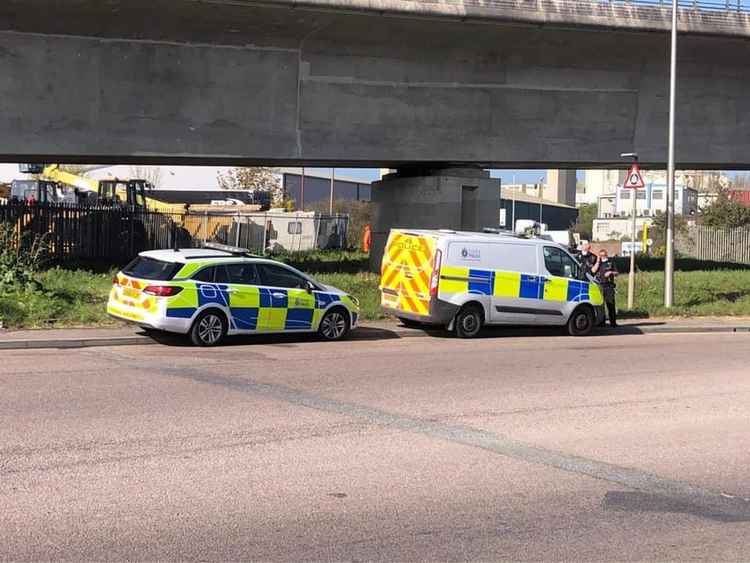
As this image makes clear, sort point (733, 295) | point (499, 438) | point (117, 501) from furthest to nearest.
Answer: point (733, 295) < point (499, 438) < point (117, 501)

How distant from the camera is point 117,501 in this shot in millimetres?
6145

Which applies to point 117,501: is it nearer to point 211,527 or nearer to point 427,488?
point 211,527

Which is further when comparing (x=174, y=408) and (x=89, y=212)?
(x=89, y=212)

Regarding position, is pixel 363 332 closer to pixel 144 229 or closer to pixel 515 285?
pixel 515 285

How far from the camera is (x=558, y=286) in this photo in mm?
18422

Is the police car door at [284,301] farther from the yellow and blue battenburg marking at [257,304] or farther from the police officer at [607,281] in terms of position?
the police officer at [607,281]

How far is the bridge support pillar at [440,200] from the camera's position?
25016mm

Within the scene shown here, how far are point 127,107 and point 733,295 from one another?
16.2 m

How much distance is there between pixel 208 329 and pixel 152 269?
4.14ft

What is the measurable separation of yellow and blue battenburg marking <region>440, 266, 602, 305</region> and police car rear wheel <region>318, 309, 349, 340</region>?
6.20 ft

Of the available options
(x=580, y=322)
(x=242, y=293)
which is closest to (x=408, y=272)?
(x=242, y=293)

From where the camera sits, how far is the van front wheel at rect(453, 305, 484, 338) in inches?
684

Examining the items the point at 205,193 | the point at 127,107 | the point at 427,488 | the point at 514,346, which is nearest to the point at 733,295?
the point at 514,346

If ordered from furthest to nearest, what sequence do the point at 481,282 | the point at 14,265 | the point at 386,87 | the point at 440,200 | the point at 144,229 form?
the point at 144,229
the point at 440,200
the point at 386,87
the point at 14,265
the point at 481,282
